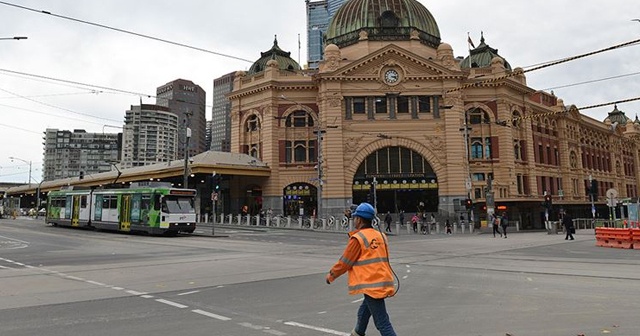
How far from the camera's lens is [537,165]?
57719mm

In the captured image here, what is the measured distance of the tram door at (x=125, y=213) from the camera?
30391 mm

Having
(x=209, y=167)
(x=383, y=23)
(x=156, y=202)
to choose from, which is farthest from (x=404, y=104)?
(x=156, y=202)

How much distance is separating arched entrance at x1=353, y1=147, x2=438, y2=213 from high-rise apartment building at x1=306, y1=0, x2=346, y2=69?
77801 millimetres

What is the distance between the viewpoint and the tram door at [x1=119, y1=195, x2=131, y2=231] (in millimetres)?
30391

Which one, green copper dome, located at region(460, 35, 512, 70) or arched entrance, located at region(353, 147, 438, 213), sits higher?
green copper dome, located at region(460, 35, 512, 70)

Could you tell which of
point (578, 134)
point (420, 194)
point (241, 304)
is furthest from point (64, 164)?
point (241, 304)

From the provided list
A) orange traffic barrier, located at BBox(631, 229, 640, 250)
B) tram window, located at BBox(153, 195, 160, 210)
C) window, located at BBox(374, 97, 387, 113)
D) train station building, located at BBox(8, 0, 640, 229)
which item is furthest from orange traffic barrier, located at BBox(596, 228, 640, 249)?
window, located at BBox(374, 97, 387, 113)

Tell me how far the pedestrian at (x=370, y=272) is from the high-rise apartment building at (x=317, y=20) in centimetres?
11991

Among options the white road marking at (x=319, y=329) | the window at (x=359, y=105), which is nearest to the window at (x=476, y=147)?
the window at (x=359, y=105)

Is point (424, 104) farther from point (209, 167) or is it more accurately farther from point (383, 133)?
point (209, 167)

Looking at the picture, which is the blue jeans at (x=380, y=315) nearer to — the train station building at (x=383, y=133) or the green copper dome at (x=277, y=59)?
the train station building at (x=383, y=133)

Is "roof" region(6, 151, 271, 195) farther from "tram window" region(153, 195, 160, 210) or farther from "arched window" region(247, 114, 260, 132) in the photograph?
"tram window" region(153, 195, 160, 210)

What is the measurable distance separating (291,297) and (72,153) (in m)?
91.7

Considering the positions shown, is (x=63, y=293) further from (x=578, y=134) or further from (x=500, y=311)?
(x=578, y=134)
